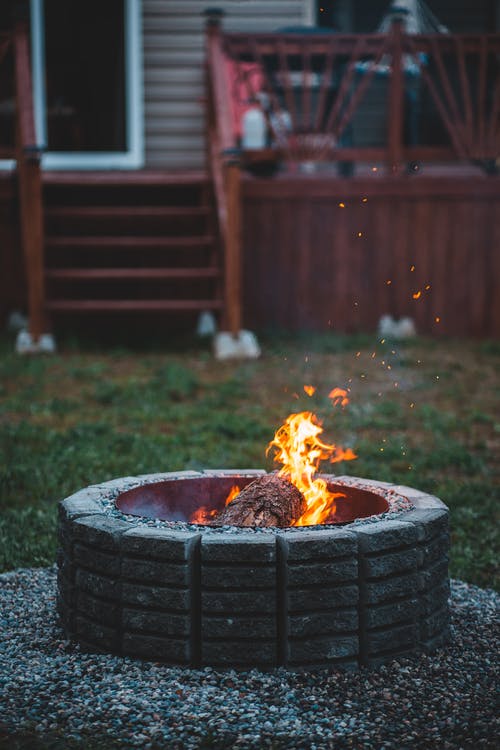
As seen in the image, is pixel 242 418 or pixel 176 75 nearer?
pixel 242 418

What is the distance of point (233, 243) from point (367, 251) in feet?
7.76

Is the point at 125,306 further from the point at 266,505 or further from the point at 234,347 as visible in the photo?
the point at 266,505

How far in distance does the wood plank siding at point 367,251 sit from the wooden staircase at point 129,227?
1.93ft

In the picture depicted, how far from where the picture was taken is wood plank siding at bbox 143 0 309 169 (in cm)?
1112

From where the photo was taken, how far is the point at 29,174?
28.2 ft

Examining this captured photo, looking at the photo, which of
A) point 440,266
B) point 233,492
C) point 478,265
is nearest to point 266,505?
point 233,492

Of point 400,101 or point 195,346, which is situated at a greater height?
point 400,101

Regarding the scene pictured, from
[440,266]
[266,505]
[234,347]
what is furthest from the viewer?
[440,266]

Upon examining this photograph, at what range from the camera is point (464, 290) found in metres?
10.7

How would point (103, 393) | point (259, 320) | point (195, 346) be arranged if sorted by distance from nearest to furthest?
point (103, 393) < point (195, 346) < point (259, 320)

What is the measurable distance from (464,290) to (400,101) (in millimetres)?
2216

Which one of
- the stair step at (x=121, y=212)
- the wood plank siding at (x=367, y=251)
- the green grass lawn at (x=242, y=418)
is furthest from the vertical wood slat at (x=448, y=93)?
the stair step at (x=121, y=212)

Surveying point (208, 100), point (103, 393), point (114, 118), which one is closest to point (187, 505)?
point (103, 393)

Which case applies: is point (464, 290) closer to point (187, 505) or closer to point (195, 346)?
point (195, 346)
